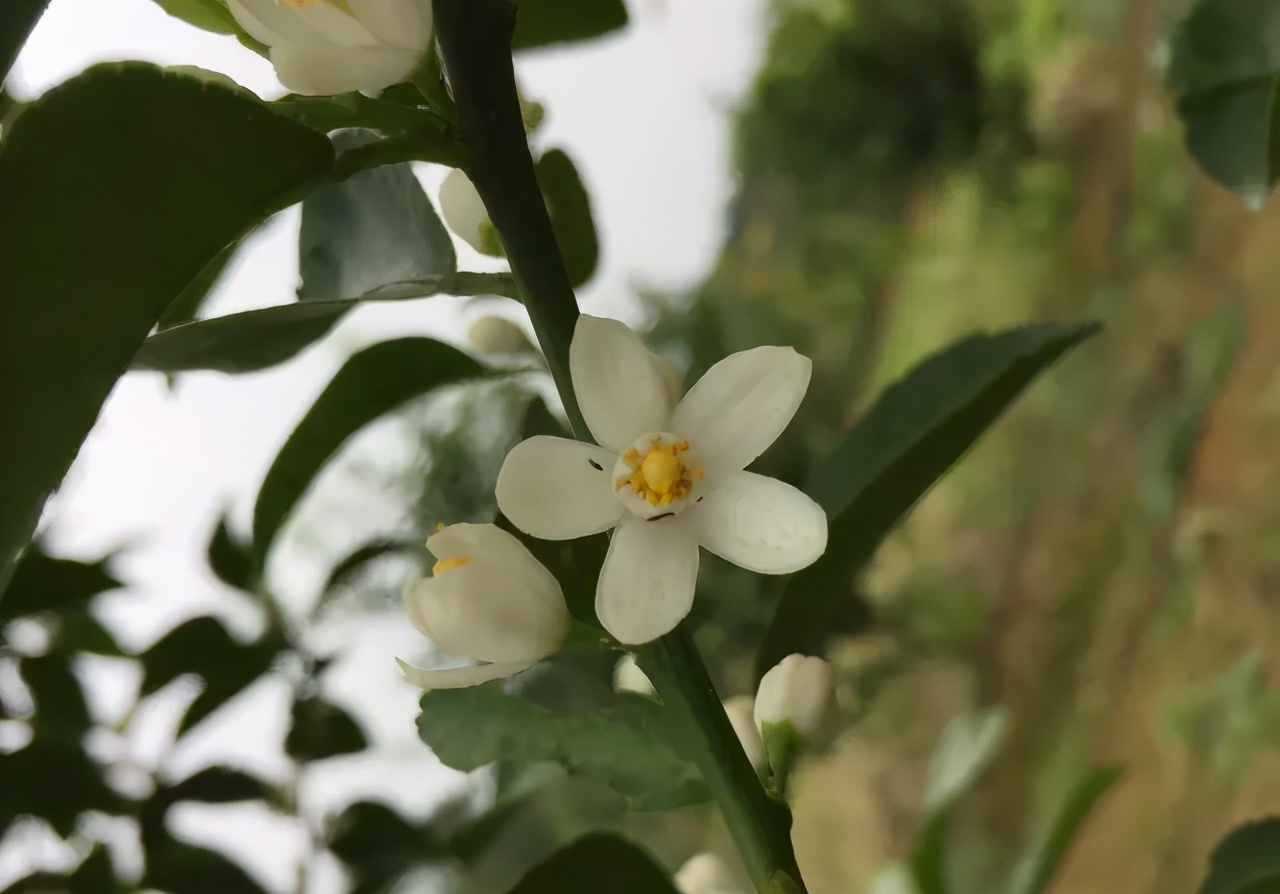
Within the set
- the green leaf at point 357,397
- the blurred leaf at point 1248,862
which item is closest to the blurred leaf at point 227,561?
the green leaf at point 357,397

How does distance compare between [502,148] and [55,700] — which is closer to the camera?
[502,148]

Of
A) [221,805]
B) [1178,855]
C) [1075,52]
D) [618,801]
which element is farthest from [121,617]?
[1075,52]

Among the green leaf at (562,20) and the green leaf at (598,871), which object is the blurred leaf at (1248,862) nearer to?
the green leaf at (598,871)

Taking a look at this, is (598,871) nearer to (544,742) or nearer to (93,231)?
(544,742)

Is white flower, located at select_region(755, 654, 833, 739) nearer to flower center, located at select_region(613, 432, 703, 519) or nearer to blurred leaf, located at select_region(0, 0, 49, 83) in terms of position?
flower center, located at select_region(613, 432, 703, 519)

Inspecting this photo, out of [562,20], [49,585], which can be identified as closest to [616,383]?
[562,20]

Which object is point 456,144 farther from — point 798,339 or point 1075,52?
point 1075,52

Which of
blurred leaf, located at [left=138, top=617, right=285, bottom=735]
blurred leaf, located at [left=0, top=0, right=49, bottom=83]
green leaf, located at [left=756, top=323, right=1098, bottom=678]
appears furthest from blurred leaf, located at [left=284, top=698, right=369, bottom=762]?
blurred leaf, located at [left=0, top=0, right=49, bottom=83]
